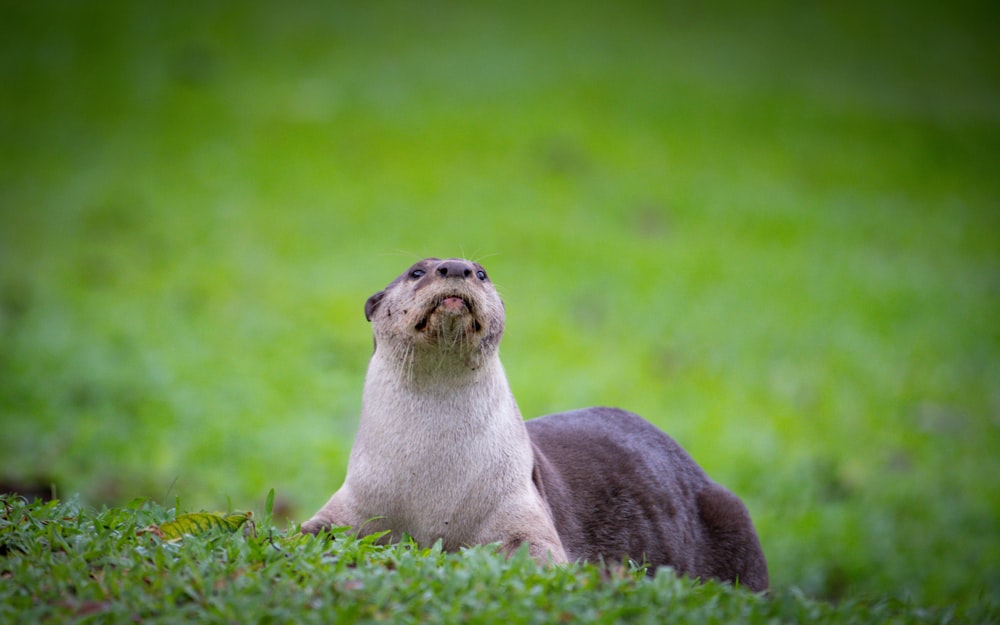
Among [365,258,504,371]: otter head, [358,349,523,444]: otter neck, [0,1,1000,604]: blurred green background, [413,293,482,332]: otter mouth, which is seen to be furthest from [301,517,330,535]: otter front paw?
[0,1,1000,604]: blurred green background

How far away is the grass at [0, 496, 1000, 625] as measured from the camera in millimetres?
4148

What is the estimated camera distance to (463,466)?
533 centimetres

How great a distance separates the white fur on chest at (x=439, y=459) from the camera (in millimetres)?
5285

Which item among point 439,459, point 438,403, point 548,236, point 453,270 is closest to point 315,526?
point 439,459

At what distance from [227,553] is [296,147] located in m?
14.8

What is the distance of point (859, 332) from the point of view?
1481cm

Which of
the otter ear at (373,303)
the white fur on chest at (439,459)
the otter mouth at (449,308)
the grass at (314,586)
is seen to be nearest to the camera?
the grass at (314,586)

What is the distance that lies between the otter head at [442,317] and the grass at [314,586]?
92cm

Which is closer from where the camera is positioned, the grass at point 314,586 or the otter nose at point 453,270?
the grass at point 314,586

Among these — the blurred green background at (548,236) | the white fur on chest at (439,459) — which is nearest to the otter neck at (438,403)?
the white fur on chest at (439,459)

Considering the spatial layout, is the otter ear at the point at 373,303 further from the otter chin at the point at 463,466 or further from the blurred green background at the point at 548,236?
the blurred green background at the point at 548,236

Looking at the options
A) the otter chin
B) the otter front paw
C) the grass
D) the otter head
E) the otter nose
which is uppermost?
the otter nose

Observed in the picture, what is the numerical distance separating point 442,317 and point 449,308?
0.18 ft

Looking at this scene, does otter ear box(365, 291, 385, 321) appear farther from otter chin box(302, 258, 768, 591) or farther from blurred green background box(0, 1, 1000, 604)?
blurred green background box(0, 1, 1000, 604)
